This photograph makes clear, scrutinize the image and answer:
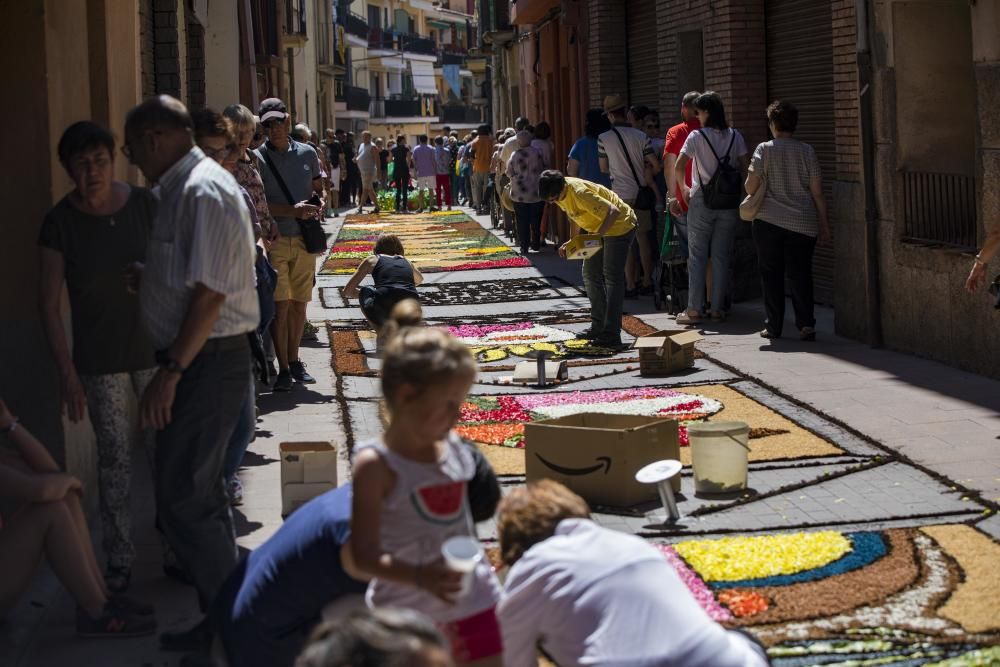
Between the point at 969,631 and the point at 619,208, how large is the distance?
7.27 m

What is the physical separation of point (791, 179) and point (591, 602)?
29.7 feet

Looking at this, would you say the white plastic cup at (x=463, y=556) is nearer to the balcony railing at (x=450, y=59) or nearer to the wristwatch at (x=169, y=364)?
the wristwatch at (x=169, y=364)

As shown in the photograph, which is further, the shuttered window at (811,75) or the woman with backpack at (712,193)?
the shuttered window at (811,75)

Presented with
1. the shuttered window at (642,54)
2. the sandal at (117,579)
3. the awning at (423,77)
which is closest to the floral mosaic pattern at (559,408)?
the sandal at (117,579)

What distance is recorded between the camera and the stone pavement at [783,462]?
21.1 feet

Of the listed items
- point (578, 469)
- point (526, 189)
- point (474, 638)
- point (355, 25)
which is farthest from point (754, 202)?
point (355, 25)

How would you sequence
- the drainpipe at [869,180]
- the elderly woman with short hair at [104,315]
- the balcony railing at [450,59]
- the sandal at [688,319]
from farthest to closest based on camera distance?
the balcony railing at [450,59] < the sandal at [688,319] < the drainpipe at [869,180] < the elderly woman with short hair at [104,315]

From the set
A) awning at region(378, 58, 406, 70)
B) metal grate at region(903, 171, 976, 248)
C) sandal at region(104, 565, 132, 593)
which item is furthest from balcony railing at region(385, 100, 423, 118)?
sandal at region(104, 565, 132, 593)

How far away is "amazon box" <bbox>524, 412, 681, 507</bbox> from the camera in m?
7.60

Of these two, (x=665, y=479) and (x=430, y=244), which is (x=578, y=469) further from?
(x=430, y=244)

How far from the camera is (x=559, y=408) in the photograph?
10.4m

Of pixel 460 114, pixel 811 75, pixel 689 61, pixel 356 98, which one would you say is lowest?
pixel 811 75

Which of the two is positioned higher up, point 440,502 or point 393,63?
point 393,63

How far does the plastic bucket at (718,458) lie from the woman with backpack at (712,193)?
20.1 feet
